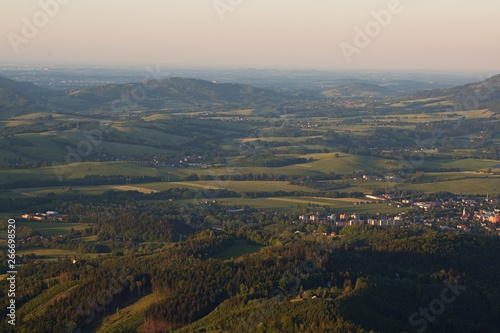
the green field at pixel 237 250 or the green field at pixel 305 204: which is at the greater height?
the green field at pixel 237 250

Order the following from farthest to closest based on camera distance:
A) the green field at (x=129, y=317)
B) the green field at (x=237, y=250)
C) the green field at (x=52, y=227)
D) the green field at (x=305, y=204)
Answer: the green field at (x=305, y=204) < the green field at (x=52, y=227) < the green field at (x=237, y=250) < the green field at (x=129, y=317)

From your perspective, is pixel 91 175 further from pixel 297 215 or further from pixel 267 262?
pixel 267 262

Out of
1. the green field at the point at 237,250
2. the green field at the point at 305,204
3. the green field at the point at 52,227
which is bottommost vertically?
the green field at the point at 305,204

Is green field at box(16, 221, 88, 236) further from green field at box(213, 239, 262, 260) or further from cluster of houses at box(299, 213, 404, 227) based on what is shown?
cluster of houses at box(299, 213, 404, 227)

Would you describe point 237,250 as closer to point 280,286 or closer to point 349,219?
point 280,286
